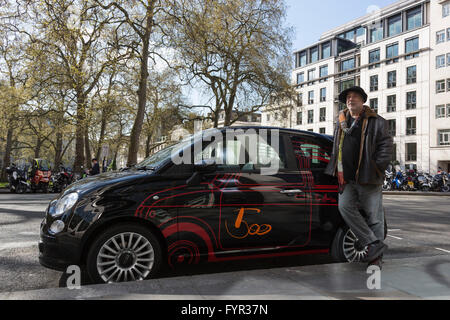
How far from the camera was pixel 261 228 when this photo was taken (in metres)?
3.83

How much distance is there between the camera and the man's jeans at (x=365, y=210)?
144 inches

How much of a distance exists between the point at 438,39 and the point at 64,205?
45.8 metres

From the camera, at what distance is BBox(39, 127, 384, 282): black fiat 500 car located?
3340 mm

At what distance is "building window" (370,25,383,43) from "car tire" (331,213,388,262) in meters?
50.0

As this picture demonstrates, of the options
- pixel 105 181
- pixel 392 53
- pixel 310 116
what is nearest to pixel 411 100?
pixel 392 53

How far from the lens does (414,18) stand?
1695 inches

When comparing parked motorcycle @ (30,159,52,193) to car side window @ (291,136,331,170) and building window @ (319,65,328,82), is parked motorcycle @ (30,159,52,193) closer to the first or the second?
car side window @ (291,136,331,170)

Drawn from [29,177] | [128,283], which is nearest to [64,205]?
[128,283]

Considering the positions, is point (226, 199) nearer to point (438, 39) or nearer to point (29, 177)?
point (29, 177)

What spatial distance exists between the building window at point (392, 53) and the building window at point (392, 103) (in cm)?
456

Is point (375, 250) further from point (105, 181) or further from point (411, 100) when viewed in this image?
point (411, 100)

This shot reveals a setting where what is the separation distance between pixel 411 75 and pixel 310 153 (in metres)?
44.4

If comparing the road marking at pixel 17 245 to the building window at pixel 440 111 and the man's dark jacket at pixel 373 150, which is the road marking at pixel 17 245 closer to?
the man's dark jacket at pixel 373 150

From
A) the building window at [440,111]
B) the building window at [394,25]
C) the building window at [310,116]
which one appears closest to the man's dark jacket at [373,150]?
the building window at [440,111]
